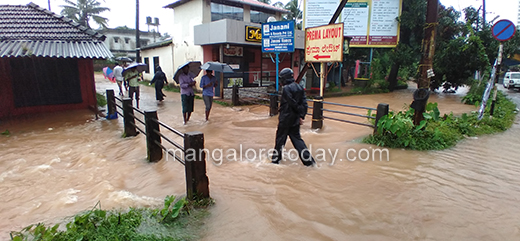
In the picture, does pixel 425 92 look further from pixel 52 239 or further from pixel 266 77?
pixel 266 77

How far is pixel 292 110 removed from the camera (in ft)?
16.6

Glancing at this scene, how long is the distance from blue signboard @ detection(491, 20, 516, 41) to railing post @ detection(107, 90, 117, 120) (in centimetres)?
1029

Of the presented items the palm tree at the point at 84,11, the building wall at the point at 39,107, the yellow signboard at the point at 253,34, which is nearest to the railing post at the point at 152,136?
the building wall at the point at 39,107

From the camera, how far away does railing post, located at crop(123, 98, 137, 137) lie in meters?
6.97

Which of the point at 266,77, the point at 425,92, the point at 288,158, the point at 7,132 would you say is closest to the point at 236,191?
the point at 288,158

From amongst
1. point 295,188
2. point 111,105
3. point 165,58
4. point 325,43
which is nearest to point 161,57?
point 165,58

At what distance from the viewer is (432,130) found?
6.71 m

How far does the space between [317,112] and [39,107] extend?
8.40m

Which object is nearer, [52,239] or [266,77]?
[52,239]

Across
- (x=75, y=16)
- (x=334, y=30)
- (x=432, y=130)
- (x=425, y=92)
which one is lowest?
(x=432, y=130)

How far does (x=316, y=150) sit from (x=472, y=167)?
2.76 meters

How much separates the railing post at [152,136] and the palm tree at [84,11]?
109ft

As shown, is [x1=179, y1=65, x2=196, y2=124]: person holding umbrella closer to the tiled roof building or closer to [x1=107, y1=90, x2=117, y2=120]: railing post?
[x1=107, y1=90, x2=117, y2=120]: railing post

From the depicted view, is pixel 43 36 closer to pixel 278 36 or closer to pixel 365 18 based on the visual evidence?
pixel 278 36
